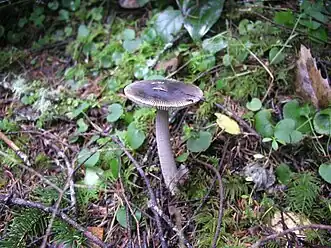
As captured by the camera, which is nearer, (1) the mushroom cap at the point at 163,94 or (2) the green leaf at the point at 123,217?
(1) the mushroom cap at the point at 163,94

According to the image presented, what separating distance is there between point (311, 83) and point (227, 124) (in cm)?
55

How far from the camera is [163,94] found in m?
1.71

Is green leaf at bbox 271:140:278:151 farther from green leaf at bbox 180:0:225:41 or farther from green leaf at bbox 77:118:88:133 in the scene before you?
green leaf at bbox 77:118:88:133

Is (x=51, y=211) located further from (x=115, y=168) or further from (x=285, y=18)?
(x=285, y=18)

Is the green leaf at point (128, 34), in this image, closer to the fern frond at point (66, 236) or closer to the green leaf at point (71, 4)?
the green leaf at point (71, 4)

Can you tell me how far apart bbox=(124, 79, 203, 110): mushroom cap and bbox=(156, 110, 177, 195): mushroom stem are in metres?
0.12

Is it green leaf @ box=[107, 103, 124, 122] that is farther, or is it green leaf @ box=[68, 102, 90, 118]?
green leaf @ box=[68, 102, 90, 118]

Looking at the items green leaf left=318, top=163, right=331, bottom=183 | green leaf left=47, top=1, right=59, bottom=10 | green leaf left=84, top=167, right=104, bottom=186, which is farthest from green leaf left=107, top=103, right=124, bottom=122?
green leaf left=47, top=1, right=59, bottom=10

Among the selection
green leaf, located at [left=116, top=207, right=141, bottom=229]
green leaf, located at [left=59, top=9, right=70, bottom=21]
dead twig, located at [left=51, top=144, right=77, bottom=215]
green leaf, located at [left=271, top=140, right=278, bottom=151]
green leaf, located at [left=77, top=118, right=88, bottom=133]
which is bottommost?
green leaf, located at [left=116, top=207, right=141, bottom=229]

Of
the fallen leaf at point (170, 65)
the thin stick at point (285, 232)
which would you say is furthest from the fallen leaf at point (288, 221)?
the fallen leaf at point (170, 65)

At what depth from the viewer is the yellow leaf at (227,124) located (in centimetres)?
210

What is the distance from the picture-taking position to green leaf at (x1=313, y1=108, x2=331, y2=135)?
6.66 feet

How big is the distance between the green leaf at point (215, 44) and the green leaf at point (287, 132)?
77cm

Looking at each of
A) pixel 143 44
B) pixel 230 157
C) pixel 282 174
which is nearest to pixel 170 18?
pixel 143 44
